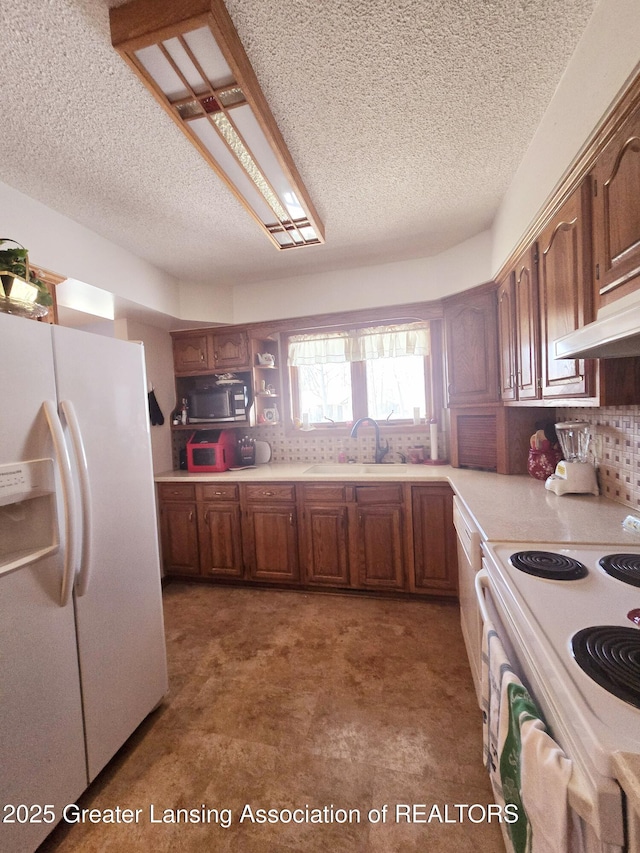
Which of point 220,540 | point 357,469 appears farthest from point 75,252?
point 357,469

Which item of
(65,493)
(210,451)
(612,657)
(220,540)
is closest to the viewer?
(612,657)

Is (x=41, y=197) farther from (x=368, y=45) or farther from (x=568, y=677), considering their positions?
(x=568, y=677)

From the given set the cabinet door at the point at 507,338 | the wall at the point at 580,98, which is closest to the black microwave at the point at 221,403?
the cabinet door at the point at 507,338

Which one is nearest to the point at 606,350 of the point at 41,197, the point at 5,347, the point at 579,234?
the point at 579,234

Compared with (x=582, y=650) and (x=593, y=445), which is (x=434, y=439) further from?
(x=582, y=650)

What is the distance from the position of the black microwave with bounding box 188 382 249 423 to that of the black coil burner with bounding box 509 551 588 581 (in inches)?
96.4

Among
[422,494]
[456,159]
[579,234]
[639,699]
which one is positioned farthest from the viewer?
[422,494]

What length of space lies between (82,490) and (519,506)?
1.82 meters

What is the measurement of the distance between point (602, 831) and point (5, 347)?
5.42 feet

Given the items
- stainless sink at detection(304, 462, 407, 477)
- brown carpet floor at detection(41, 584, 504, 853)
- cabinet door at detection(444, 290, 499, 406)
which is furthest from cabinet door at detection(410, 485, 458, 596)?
cabinet door at detection(444, 290, 499, 406)

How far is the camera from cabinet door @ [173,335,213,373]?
322 cm

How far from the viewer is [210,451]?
10.3ft

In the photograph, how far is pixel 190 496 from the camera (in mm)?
2930

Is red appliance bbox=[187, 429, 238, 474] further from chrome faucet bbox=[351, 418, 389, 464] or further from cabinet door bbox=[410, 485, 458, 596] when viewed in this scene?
cabinet door bbox=[410, 485, 458, 596]
